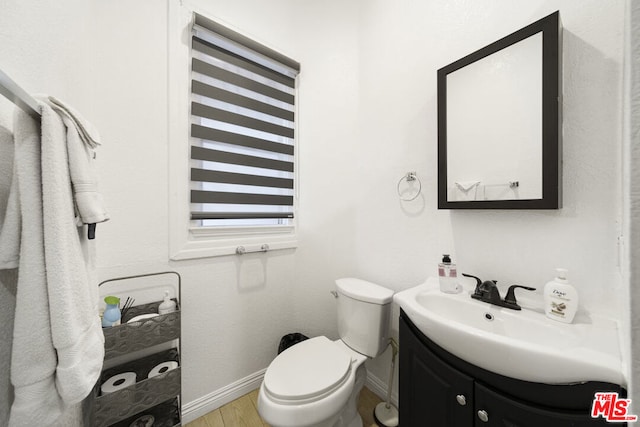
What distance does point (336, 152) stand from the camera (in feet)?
5.40

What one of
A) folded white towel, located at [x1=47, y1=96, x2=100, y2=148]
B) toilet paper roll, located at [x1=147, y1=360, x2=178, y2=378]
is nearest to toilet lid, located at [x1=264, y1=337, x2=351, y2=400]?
toilet paper roll, located at [x1=147, y1=360, x2=178, y2=378]

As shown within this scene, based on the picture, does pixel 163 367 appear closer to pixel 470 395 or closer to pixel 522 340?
pixel 470 395

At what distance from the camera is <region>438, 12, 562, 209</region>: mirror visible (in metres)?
0.80

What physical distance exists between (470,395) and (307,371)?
2.05 feet

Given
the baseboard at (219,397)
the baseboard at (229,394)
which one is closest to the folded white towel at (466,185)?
the baseboard at (229,394)

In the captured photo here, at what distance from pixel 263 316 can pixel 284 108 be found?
55.5 inches

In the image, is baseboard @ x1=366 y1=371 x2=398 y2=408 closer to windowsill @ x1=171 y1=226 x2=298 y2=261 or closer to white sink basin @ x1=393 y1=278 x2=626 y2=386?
white sink basin @ x1=393 y1=278 x2=626 y2=386

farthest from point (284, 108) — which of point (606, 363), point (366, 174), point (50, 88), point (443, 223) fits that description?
point (606, 363)

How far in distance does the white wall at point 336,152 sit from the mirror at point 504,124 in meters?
A: 0.07

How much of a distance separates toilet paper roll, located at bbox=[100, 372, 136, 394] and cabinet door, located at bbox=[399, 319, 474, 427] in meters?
1.12

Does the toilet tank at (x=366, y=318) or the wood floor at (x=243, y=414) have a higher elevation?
the toilet tank at (x=366, y=318)

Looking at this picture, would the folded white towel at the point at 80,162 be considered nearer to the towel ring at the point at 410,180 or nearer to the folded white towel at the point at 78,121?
the folded white towel at the point at 78,121

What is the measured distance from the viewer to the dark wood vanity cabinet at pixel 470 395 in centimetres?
53

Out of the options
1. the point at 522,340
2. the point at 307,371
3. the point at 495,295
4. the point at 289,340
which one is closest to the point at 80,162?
the point at 307,371
